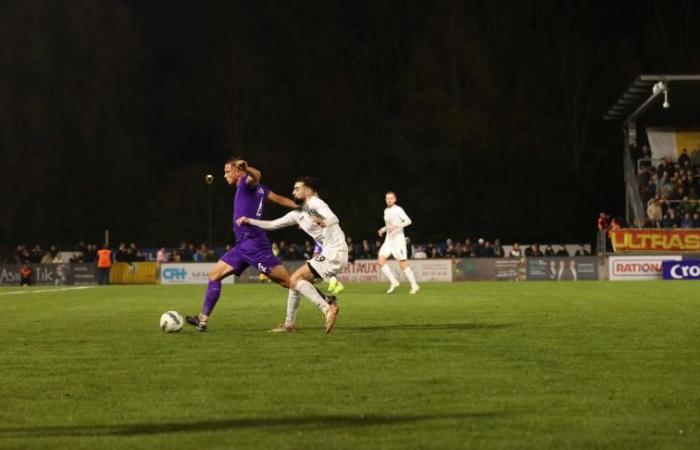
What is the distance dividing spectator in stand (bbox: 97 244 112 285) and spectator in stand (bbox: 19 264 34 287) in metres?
2.86

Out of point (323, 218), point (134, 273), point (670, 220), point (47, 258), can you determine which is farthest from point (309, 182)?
point (47, 258)

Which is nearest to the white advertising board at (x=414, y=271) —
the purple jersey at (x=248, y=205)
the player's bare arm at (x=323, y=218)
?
the purple jersey at (x=248, y=205)

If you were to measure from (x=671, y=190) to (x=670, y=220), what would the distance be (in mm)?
2032

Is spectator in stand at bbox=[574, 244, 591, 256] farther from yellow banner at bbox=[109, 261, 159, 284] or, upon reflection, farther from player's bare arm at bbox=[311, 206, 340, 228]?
player's bare arm at bbox=[311, 206, 340, 228]

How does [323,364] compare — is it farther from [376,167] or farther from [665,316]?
[376,167]

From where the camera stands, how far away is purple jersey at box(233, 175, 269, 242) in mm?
15781

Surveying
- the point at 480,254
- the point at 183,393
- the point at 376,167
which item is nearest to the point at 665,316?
the point at 183,393

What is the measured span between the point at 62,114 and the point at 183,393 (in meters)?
54.5

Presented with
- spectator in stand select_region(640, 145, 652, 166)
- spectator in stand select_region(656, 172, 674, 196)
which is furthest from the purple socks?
spectator in stand select_region(640, 145, 652, 166)

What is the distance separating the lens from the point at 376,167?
62938mm

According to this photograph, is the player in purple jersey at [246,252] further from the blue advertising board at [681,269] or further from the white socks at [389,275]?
the blue advertising board at [681,269]

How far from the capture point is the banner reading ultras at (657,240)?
4459 cm

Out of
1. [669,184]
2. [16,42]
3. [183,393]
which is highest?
[16,42]

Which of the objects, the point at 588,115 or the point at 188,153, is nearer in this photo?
the point at 588,115
